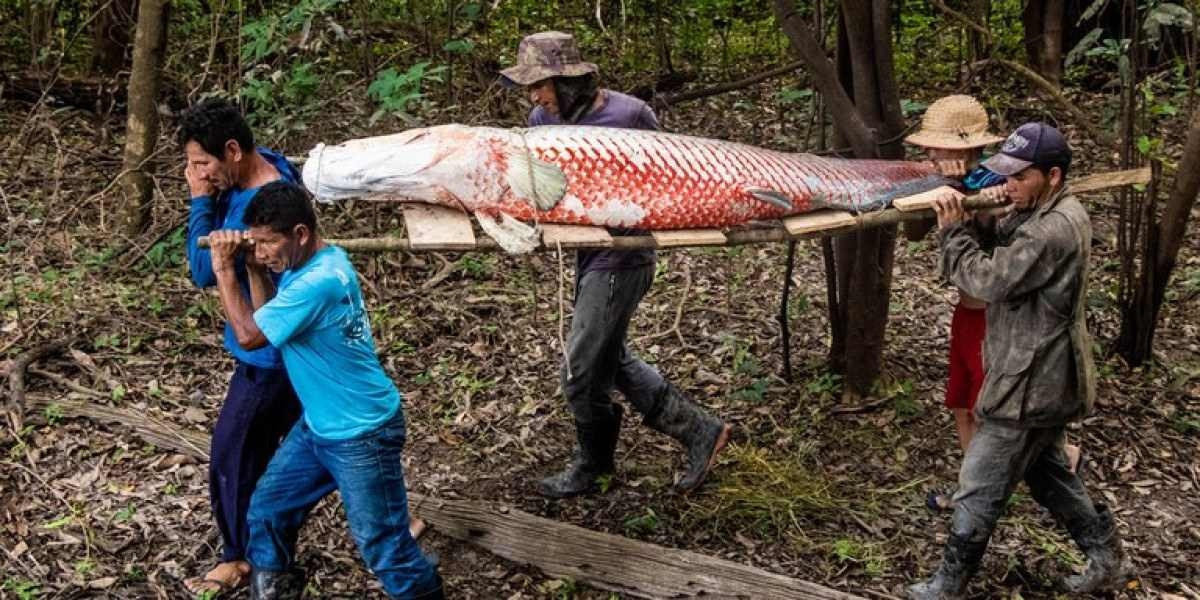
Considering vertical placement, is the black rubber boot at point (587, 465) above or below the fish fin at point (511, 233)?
below

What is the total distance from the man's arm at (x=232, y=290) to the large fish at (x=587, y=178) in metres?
0.30

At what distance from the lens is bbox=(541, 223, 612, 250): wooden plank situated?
11.9ft

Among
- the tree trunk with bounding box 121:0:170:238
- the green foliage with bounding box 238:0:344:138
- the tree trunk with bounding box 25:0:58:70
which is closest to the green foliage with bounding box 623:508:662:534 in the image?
the green foliage with bounding box 238:0:344:138

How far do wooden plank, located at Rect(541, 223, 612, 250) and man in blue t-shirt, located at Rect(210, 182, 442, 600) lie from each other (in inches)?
23.4

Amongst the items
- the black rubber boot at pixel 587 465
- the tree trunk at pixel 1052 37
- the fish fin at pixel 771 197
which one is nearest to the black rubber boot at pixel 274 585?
the black rubber boot at pixel 587 465

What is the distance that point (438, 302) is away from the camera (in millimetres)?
6574

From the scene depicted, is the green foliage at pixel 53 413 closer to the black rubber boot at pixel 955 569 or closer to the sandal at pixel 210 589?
the sandal at pixel 210 589

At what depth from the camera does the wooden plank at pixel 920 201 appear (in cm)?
387

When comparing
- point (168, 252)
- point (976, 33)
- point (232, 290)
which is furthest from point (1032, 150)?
point (976, 33)

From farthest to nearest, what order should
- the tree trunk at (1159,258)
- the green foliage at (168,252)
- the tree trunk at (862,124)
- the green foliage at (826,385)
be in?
the green foliage at (168,252) → the green foliage at (826,385) → the tree trunk at (1159,258) → the tree trunk at (862,124)

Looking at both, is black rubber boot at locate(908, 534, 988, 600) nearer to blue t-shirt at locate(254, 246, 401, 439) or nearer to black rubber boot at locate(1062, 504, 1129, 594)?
black rubber boot at locate(1062, 504, 1129, 594)

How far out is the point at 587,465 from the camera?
5.01 meters

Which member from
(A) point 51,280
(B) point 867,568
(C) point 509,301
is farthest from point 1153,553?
(A) point 51,280

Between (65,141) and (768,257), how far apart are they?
15.2 ft
